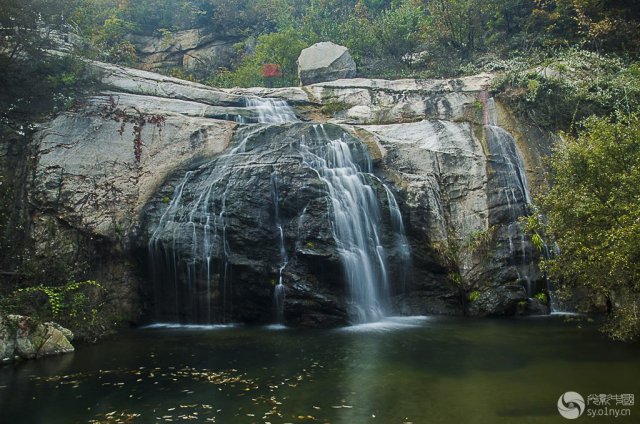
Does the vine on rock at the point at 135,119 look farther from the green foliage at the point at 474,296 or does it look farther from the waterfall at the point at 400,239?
the green foliage at the point at 474,296

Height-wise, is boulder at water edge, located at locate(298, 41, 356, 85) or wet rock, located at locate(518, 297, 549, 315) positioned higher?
Result: boulder at water edge, located at locate(298, 41, 356, 85)

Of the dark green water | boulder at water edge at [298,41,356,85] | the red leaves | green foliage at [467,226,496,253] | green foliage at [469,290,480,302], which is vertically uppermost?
the red leaves

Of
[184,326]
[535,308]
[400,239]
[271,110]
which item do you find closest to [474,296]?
[535,308]

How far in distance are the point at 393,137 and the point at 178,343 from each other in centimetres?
1232

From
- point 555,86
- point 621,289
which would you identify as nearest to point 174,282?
point 621,289

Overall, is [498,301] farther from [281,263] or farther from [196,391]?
[196,391]

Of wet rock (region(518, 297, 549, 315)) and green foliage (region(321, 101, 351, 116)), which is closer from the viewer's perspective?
wet rock (region(518, 297, 549, 315))

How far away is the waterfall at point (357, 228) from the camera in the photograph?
1575 cm

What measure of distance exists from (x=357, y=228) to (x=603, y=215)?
24.9 ft

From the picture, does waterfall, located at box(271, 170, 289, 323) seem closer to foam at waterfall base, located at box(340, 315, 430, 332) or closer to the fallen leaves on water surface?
foam at waterfall base, located at box(340, 315, 430, 332)

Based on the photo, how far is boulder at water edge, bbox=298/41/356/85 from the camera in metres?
26.5

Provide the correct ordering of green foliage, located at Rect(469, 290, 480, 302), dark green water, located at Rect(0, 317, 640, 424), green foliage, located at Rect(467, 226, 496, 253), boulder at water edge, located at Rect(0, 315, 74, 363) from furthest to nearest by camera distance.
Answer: green foliage, located at Rect(467, 226, 496, 253) → green foliage, located at Rect(469, 290, 480, 302) → boulder at water edge, located at Rect(0, 315, 74, 363) → dark green water, located at Rect(0, 317, 640, 424)

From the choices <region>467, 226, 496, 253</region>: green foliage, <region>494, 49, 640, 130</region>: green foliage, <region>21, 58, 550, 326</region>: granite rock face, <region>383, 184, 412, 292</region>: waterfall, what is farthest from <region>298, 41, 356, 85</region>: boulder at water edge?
<region>467, 226, 496, 253</region>: green foliage

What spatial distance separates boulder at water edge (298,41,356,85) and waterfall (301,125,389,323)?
30.4 ft
